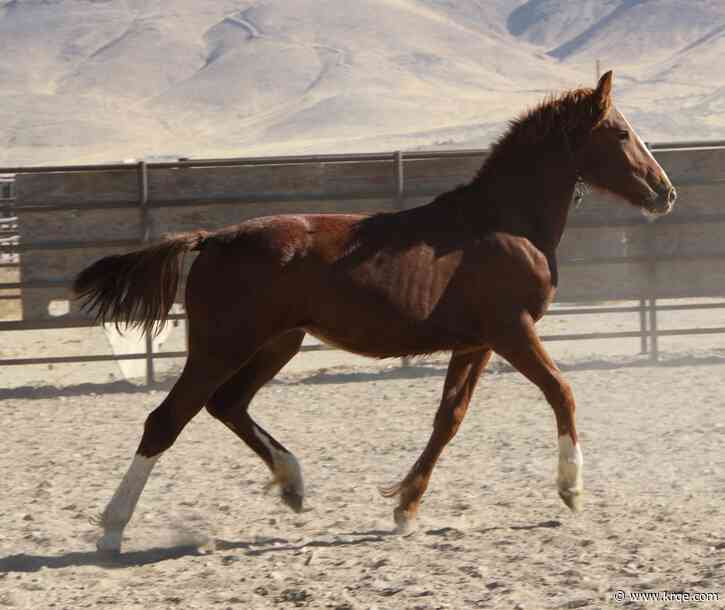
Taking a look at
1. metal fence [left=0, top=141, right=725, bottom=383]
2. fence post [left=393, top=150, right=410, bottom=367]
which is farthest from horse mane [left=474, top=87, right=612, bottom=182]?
fence post [left=393, top=150, right=410, bottom=367]

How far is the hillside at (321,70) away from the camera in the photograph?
259 ft

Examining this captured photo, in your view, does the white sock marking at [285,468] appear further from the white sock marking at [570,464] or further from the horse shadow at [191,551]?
the white sock marking at [570,464]

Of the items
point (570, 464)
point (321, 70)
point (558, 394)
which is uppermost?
point (558, 394)

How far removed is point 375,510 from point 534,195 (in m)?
1.52

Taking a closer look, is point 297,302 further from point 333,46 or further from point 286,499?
point 333,46

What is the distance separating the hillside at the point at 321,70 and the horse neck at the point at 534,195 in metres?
56.2

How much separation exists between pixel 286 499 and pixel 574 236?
553 centimetres

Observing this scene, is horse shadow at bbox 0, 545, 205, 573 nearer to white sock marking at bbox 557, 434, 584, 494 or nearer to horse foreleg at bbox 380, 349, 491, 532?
horse foreleg at bbox 380, 349, 491, 532

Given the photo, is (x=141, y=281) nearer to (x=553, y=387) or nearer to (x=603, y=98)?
(x=553, y=387)

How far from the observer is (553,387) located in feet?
16.7

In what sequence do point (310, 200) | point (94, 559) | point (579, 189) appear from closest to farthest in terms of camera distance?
point (94, 559) < point (579, 189) < point (310, 200)

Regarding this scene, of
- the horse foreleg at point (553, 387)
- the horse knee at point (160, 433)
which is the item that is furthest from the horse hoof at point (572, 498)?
the horse knee at point (160, 433)

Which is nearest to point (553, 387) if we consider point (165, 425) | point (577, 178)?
point (577, 178)

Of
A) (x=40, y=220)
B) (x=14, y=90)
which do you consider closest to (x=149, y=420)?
(x=40, y=220)
